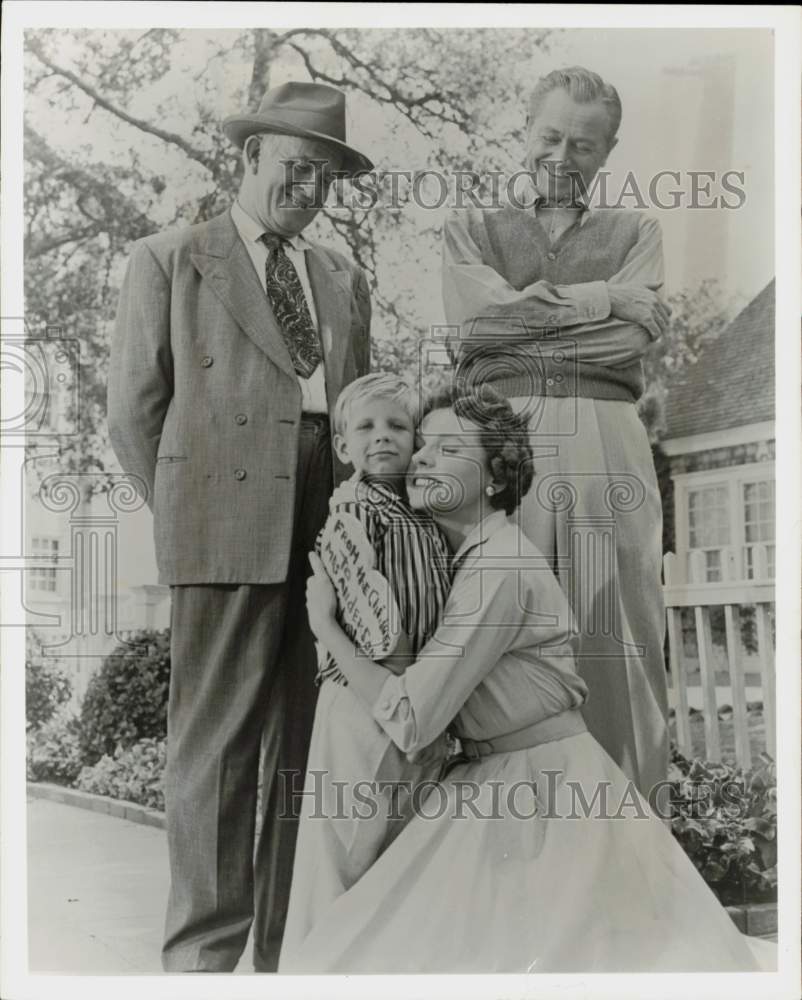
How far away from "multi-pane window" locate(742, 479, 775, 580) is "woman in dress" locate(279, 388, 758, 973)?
73cm

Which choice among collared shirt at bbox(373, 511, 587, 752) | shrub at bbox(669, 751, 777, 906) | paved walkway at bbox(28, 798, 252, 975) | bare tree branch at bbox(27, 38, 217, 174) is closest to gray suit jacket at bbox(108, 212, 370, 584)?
bare tree branch at bbox(27, 38, 217, 174)

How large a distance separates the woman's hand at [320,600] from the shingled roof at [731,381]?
4.29 feet

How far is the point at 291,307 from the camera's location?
3.83m

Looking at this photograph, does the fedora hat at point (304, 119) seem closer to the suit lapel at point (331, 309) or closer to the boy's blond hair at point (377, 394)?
the suit lapel at point (331, 309)

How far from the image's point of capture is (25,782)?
3.92 m

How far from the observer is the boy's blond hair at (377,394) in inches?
149

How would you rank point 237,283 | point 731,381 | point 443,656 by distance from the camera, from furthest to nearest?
1. point 731,381
2. point 237,283
3. point 443,656

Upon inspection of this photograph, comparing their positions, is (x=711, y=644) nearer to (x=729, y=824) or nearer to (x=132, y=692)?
(x=729, y=824)

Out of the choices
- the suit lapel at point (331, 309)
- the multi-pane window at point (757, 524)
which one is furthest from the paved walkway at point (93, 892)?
the multi-pane window at point (757, 524)

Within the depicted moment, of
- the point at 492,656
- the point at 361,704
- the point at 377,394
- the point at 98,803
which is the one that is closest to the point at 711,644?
the point at 492,656

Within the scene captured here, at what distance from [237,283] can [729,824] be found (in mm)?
2592

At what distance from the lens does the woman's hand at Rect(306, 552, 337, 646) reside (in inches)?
147

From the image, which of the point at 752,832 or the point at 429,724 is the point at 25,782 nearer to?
the point at 429,724

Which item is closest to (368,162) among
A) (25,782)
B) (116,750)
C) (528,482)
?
(528,482)
